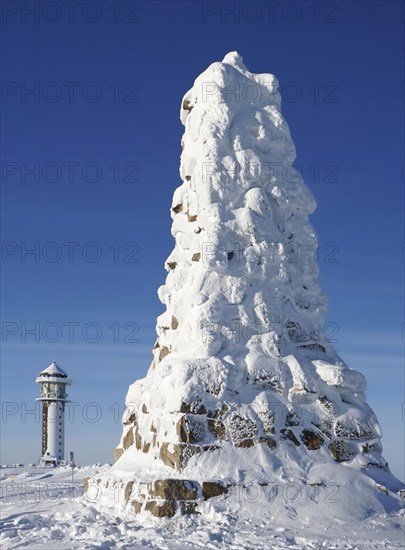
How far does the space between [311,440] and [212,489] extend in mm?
2366

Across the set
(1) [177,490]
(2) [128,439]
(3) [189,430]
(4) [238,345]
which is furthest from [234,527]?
(2) [128,439]

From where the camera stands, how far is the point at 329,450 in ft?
42.6

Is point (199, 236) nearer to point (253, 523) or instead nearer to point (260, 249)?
point (260, 249)

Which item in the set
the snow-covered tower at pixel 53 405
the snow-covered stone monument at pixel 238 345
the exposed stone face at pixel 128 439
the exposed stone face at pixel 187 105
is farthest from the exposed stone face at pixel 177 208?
the snow-covered tower at pixel 53 405

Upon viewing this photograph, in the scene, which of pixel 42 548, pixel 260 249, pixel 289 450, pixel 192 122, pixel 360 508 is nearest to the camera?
pixel 42 548

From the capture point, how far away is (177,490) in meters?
11.7

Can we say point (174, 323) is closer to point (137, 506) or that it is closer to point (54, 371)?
point (137, 506)

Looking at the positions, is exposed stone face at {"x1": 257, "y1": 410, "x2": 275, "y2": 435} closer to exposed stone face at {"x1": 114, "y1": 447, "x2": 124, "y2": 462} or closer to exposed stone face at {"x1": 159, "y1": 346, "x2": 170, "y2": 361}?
exposed stone face at {"x1": 159, "y1": 346, "x2": 170, "y2": 361}

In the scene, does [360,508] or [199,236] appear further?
[199,236]

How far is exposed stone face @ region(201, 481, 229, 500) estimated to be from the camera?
11672 mm

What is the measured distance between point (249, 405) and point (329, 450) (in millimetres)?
1810

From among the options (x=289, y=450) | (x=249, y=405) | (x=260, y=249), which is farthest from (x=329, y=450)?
(x=260, y=249)

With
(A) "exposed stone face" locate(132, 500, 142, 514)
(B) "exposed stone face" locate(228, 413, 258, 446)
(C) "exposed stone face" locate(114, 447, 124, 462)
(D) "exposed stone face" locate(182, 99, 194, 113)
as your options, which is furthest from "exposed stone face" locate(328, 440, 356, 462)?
(D) "exposed stone face" locate(182, 99, 194, 113)

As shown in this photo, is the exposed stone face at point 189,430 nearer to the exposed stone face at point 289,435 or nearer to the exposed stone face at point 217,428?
the exposed stone face at point 217,428
